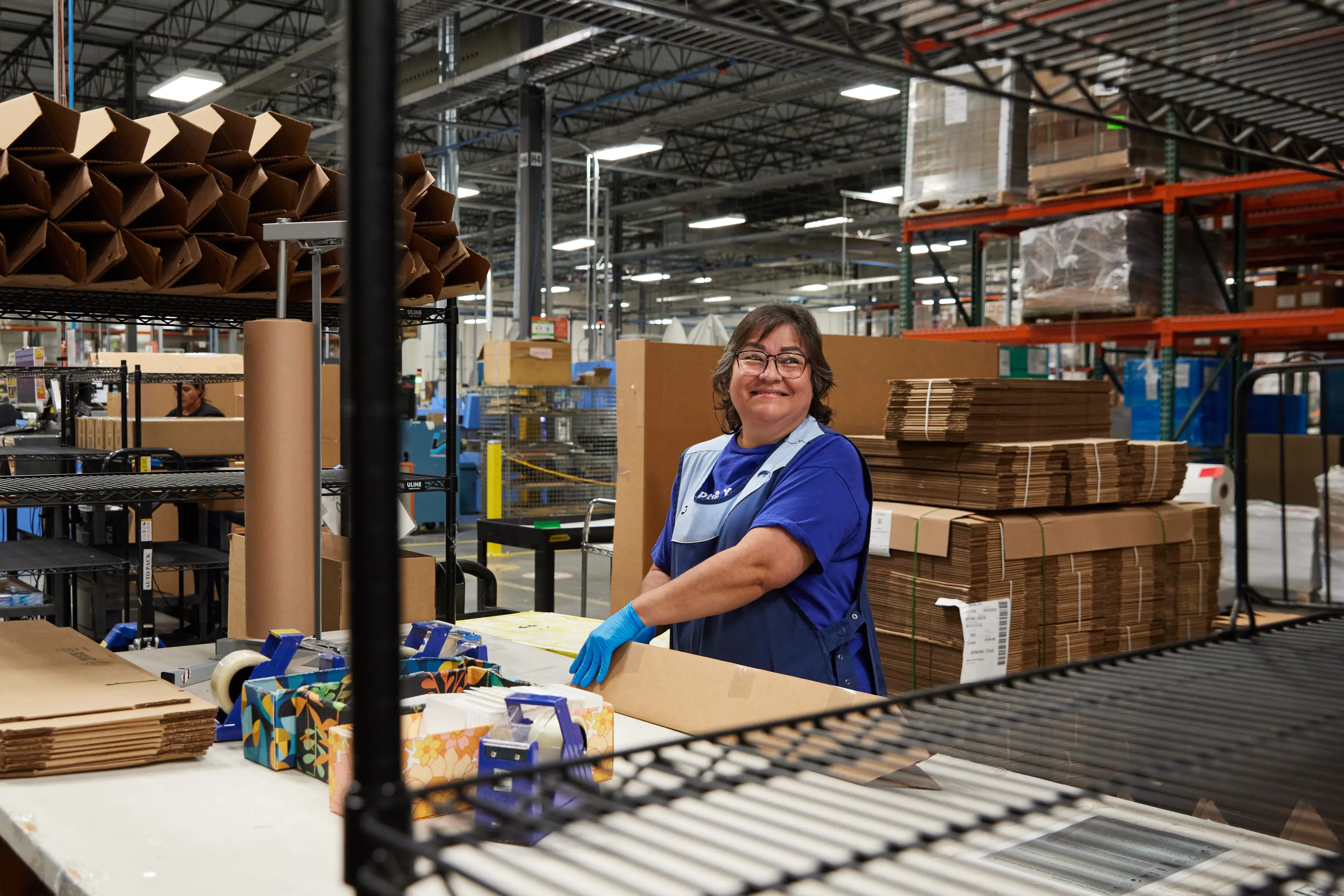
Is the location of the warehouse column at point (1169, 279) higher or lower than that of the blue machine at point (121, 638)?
higher

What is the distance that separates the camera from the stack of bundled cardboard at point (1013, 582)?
4.10 meters

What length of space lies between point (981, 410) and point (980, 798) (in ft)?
11.2

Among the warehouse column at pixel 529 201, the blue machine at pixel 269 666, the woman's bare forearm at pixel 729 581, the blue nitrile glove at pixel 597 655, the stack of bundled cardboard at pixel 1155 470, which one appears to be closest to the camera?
the blue machine at pixel 269 666

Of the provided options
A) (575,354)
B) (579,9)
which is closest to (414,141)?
(575,354)

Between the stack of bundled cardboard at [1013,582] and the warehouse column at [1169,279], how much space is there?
7.27 ft

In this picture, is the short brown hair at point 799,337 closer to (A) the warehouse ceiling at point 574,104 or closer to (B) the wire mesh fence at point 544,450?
(A) the warehouse ceiling at point 574,104

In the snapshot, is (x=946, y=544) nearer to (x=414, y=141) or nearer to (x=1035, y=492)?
(x=1035, y=492)

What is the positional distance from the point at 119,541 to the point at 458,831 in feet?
20.4

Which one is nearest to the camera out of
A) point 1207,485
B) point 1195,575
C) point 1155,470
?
point 1155,470

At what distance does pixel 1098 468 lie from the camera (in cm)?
448

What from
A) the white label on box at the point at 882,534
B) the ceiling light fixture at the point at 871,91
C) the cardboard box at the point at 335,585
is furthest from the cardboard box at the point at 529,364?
the cardboard box at the point at 335,585

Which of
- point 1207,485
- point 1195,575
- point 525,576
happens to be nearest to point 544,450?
point 525,576

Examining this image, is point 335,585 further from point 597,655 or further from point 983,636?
point 983,636

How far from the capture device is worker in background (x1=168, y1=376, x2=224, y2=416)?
28.5ft
